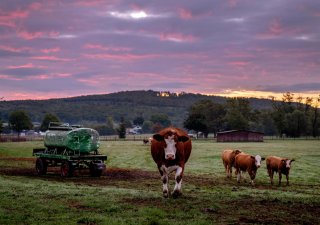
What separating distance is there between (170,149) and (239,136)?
123m

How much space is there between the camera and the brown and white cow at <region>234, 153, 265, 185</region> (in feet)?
88.3

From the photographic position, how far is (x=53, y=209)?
15.3 metres

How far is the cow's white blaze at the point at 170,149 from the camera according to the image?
18.2 metres

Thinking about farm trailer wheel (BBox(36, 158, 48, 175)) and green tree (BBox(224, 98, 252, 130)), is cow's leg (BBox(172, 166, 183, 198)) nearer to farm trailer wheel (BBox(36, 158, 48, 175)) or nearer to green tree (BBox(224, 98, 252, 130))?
farm trailer wheel (BBox(36, 158, 48, 175))

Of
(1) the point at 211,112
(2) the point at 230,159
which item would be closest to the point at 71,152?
(2) the point at 230,159

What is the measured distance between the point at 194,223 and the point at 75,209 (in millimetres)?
4500

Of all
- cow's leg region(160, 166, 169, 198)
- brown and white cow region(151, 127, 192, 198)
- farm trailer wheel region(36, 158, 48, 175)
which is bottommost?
farm trailer wheel region(36, 158, 48, 175)

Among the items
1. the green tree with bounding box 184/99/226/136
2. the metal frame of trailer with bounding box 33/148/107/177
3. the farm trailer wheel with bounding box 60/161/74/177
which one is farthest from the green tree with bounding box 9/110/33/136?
the farm trailer wheel with bounding box 60/161/74/177

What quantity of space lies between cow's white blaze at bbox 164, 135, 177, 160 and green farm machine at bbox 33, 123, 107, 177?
1198 centimetres

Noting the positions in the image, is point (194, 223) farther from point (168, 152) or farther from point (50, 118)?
point (50, 118)

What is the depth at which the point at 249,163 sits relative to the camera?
Answer: 1071 inches

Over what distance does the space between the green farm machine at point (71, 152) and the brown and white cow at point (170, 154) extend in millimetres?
10887

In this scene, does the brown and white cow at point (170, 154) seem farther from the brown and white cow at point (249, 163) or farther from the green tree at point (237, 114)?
the green tree at point (237, 114)

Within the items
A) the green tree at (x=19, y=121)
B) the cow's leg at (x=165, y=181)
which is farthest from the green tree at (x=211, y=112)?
the cow's leg at (x=165, y=181)
